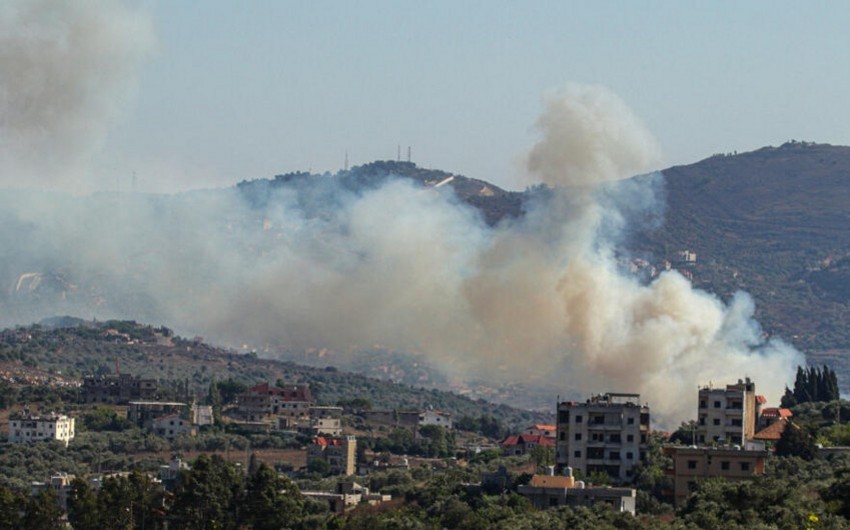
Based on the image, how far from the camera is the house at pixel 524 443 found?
107 metres

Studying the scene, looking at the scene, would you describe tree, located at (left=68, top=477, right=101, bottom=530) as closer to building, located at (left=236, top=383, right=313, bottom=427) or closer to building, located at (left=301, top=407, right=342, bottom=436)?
building, located at (left=301, top=407, right=342, bottom=436)

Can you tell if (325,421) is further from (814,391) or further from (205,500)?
(205,500)

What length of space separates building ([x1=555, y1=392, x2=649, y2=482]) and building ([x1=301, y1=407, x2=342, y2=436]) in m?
42.8

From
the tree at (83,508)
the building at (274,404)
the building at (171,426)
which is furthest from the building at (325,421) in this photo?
the tree at (83,508)

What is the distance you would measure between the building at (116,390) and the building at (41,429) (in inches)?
642

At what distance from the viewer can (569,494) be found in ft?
244

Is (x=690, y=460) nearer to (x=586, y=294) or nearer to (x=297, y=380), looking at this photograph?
(x=586, y=294)

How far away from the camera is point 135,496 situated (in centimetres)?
7644

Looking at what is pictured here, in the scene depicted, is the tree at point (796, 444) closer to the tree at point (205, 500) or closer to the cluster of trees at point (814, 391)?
the tree at point (205, 500)

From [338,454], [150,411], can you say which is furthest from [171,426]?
[338,454]

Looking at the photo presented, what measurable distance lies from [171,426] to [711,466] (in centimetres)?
5242

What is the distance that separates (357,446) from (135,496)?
3997 centimetres

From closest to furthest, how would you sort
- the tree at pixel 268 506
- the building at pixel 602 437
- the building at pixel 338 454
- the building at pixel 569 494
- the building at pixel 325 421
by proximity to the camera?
the building at pixel 569 494, the tree at pixel 268 506, the building at pixel 602 437, the building at pixel 338 454, the building at pixel 325 421

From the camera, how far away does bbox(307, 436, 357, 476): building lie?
110m
